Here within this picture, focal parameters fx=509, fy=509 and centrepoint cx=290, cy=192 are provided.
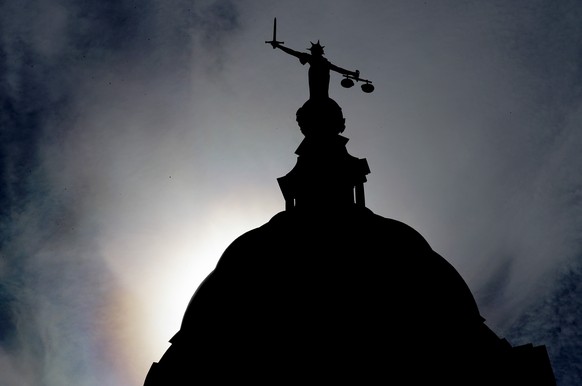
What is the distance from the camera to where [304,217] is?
21328 mm

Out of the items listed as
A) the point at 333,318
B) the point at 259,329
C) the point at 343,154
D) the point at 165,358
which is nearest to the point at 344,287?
the point at 333,318

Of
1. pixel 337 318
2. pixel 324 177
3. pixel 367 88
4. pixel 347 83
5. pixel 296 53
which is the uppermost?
pixel 296 53

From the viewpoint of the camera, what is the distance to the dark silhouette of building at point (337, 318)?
53.5 feet

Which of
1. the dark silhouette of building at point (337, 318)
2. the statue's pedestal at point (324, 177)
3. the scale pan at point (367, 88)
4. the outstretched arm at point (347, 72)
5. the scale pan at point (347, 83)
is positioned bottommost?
the dark silhouette of building at point (337, 318)

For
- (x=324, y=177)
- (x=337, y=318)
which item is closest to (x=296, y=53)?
(x=324, y=177)

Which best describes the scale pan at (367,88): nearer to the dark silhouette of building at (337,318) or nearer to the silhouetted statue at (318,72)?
the silhouetted statue at (318,72)

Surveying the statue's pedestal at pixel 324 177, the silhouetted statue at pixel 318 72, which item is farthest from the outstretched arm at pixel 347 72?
the statue's pedestal at pixel 324 177

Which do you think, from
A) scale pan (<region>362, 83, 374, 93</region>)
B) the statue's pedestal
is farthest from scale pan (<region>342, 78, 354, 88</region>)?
the statue's pedestal

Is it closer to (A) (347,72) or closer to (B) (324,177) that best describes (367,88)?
(A) (347,72)

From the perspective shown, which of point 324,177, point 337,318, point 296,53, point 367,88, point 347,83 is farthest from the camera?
point 296,53

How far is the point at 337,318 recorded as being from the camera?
55.4 feet

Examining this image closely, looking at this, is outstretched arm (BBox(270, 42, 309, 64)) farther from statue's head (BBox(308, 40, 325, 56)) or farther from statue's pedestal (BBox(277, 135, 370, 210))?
statue's pedestal (BBox(277, 135, 370, 210))

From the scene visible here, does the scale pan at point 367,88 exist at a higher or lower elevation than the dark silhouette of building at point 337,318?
higher

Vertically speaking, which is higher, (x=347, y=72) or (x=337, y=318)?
(x=347, y=72)
